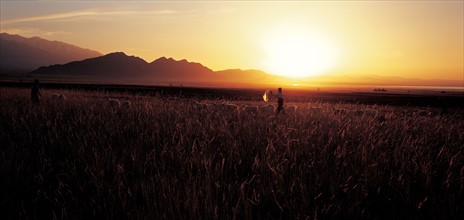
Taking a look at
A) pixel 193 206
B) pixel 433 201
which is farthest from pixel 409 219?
pixel 193 206

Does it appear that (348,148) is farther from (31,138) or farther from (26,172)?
(31,138)

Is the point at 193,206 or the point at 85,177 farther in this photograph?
the point at 85,177

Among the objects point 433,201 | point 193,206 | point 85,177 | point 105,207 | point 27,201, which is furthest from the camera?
point 85,177

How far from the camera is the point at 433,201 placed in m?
2.52

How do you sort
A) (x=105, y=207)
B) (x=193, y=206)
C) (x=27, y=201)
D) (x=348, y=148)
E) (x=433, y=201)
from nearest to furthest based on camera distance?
(x=193, y=206) → (x=105, y=207) → (x=433, y=201) → (x=27, y=201) → (x=348, y=148)

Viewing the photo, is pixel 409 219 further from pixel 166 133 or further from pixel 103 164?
pixel 166 133

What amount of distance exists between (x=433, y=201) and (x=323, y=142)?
1.83m

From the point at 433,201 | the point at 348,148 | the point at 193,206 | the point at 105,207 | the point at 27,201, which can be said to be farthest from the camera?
the point at 348,148

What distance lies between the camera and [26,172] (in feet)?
10.7

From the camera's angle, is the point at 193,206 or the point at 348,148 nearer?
the point at 193,206

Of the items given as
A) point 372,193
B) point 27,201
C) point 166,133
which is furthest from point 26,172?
point 372,193

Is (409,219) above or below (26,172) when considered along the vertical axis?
below

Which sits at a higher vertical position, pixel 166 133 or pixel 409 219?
pixel 166 133

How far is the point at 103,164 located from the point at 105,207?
97 centimetres
